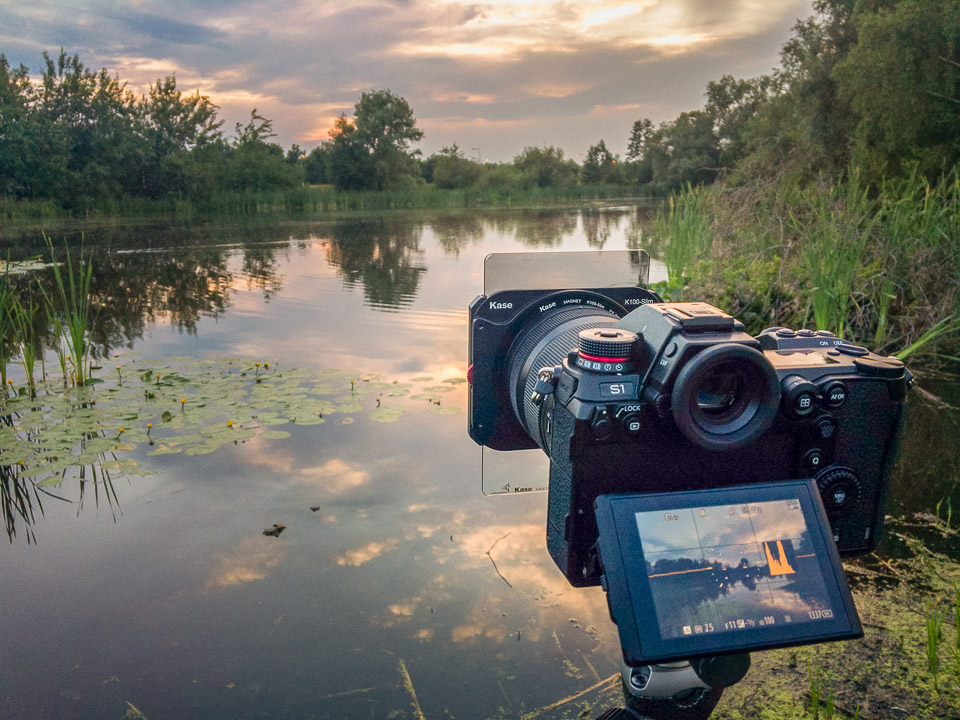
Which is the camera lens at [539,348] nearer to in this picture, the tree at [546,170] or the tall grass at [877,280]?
the tall grass at [877,280]

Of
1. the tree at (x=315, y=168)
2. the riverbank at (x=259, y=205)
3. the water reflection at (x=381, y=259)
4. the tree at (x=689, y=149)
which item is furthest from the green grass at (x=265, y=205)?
the tree at (x=315, y=168)

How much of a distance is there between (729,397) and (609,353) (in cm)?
25

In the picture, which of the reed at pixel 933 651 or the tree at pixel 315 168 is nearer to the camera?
the reed at pixel 933 651

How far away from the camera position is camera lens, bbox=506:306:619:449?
151 cm

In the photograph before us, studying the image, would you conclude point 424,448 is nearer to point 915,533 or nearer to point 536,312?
point 536,312

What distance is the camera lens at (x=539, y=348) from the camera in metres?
1.51

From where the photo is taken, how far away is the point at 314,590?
6.29 feet

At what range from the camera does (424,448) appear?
296 cm

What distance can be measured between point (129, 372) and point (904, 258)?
14.0 ft

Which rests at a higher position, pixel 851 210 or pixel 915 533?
pixel 851 210

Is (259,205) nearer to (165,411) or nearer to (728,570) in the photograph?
(165,411)

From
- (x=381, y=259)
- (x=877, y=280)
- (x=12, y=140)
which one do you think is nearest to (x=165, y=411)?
(x=877, y=280)

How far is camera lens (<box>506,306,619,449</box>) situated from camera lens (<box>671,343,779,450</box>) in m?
0.34

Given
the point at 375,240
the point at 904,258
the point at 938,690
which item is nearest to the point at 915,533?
the point at 938,690
